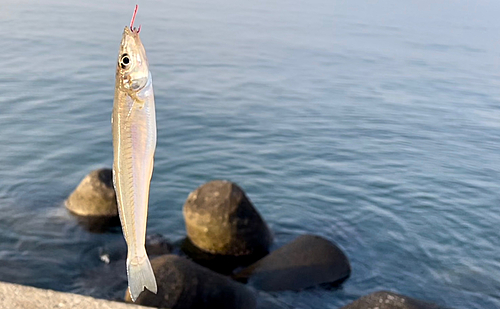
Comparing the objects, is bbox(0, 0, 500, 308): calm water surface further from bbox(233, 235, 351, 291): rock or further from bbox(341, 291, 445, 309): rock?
bbox(341, 291, 445, 309): rock

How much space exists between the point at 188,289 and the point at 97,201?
4.58m

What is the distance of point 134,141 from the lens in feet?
15.7

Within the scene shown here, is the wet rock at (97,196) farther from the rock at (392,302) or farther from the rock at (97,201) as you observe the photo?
the rock at (392,302)

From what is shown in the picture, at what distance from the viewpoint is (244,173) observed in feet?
55.1

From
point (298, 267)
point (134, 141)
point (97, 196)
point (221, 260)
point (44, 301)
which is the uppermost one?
point (134, 141)

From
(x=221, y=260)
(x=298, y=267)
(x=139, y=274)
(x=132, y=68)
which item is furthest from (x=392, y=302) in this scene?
(x=132, y=68)

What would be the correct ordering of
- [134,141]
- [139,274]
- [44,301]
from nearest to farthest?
[134,141] → [139,274] → [44,301]

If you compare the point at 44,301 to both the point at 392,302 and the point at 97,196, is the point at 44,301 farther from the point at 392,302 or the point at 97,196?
the point at 97,196

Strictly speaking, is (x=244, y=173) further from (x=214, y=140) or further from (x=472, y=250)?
(x=472, y=250)

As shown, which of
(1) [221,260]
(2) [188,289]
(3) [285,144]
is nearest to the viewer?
(2) [188,289]

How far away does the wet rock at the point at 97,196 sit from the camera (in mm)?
12945

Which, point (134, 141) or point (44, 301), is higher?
point (134, 141)

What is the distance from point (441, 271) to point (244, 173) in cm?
619

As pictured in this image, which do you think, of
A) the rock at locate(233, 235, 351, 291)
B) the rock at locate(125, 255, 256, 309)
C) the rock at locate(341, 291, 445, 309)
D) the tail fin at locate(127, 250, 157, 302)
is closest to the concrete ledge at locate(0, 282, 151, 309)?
the tail fin at locate(127, 250, 157, 302)
